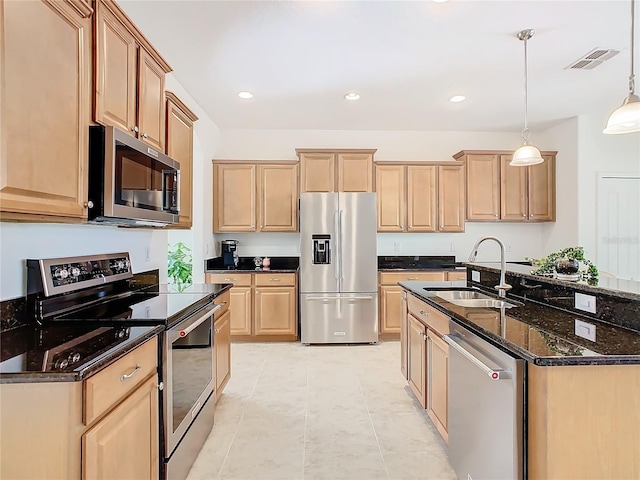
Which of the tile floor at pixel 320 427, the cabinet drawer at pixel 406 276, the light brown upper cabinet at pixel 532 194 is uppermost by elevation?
the light brown upper cabinet at pixel 532 194

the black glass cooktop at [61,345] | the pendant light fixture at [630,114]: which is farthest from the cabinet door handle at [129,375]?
the pendant light fixture at [630,114]

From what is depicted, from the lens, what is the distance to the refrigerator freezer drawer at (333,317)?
4.50 metres

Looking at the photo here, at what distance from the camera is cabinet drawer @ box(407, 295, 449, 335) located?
2.17 m

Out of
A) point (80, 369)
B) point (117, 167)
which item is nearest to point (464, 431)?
point (80, 369)

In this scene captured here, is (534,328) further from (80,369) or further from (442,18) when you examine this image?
(442,18)

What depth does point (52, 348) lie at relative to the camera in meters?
1.32

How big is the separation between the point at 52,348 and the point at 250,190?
3645 millimetres

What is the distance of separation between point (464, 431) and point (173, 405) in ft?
4.58

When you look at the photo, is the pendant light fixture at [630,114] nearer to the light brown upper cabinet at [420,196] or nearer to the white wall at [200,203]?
the light brown upper cabinet at [420,196]

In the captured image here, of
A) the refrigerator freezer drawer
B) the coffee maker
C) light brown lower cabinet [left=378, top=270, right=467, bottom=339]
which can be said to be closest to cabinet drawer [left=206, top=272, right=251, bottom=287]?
the coffee maker

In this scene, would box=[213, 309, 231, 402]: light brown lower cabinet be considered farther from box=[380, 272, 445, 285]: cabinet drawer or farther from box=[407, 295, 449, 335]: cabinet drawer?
box=[380, 272, 445, 285]: cabinet drawer

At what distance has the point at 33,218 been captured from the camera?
1.45m

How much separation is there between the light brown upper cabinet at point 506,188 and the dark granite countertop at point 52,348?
4.41 metres

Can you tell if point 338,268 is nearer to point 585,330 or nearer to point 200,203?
point 200,203
